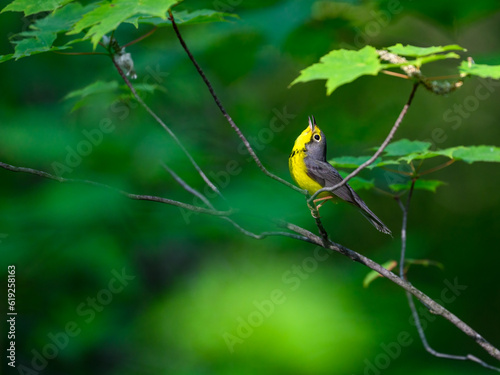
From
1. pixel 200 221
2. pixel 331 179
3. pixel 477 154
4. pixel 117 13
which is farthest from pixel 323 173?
pixel 200 221

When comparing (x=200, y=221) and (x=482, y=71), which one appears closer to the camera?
(x=482, y=71)

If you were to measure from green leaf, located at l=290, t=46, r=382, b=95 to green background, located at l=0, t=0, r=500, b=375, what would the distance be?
1.65 metres

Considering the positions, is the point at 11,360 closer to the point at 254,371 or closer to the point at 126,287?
the point at 126,287

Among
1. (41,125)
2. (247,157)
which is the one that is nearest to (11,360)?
(41,125)

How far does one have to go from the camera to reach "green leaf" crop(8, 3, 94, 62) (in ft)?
5.74

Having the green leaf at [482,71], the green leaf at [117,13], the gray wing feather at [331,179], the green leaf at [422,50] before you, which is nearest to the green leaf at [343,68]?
the green leaf at [422,50]

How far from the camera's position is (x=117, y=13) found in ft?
4.46

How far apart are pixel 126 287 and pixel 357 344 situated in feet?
6.51

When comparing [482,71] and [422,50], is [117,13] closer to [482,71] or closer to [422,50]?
[422,50]

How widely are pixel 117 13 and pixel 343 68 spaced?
642mm

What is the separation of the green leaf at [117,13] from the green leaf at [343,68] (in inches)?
15.7

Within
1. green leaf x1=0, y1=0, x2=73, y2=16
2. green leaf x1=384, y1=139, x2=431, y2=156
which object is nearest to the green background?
green leaf x1=384, y1=139, x2=431, y2=156

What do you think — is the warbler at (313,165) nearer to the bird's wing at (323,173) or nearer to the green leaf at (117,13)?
the bird's wing at (323,173)

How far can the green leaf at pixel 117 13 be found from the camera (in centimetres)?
128
